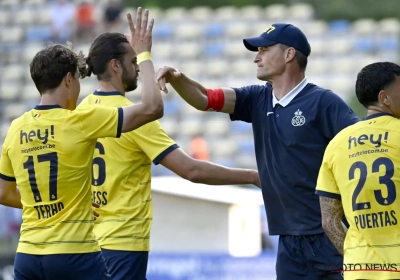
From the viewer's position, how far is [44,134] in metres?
4.56

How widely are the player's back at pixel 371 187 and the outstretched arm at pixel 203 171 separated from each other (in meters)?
1.37

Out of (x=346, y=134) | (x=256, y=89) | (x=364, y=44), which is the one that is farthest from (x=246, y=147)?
(x=346, y=134)

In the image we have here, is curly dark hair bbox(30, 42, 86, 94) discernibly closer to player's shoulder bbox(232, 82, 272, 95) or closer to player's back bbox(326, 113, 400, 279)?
player's shoulder bbox(232, 82, 272, 95)

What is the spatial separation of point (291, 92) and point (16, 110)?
51.1 feet

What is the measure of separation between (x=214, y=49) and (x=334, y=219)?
17.4 m

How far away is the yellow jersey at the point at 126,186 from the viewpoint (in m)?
5.44

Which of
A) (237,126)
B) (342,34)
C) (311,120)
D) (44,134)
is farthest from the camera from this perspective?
(342,34)

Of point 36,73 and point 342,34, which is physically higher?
point 342,34

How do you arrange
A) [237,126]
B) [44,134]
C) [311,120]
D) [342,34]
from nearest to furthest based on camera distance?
[44,134] → [311,120] → [237,126] → [342,34]

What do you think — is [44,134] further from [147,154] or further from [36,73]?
[147,154]

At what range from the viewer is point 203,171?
18.5ft

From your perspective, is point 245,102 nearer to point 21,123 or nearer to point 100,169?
point 100,169

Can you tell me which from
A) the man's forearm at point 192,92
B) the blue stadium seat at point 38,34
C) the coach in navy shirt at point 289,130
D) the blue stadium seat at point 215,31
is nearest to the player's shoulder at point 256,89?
the coach in navy shirt at point 289,130

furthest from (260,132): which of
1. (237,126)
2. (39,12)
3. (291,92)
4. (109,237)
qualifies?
(39,12)
